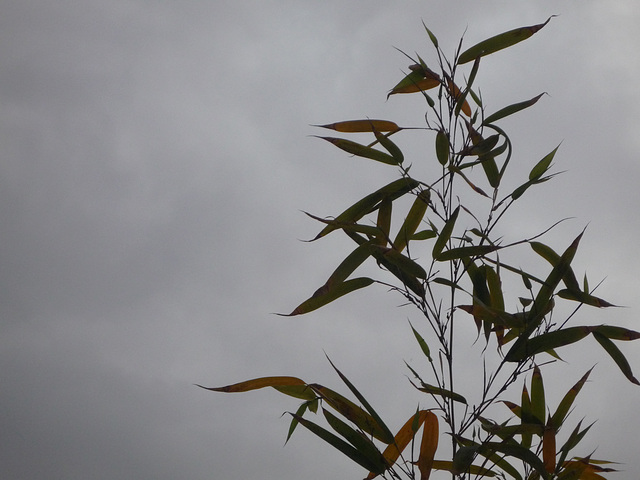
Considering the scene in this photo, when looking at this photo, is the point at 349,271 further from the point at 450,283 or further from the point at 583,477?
the point at 583,477

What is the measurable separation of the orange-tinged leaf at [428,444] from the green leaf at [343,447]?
0.33ft

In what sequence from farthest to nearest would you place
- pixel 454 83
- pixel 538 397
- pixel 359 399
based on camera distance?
pixel 454 83 → pixel 538 397 → pixel 359 399

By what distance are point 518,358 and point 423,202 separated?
471 millimetres

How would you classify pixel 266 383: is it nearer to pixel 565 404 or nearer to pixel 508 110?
pixel 565 404

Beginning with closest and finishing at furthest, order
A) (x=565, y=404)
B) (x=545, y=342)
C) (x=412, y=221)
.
Result: (x=545, y=342) < (x=565, y=404) < (x=412, y=221)

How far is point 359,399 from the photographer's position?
1.50m

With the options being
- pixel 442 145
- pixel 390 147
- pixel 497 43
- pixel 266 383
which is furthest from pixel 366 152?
pixel 266 383

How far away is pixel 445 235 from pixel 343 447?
0.56 metres

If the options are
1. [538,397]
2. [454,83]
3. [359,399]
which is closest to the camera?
[359,399]

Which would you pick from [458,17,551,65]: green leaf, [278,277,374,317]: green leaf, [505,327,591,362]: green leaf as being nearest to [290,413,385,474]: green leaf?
[278,277,374,317]: green leaf

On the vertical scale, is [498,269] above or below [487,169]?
below

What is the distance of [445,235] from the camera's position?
1.54 metres

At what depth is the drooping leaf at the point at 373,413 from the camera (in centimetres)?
147

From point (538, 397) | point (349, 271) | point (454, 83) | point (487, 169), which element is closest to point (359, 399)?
point (349, 271)
